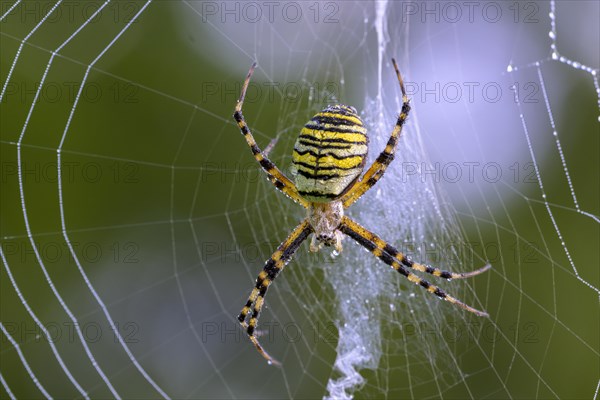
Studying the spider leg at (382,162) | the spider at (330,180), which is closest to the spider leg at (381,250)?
the spider at (330,180)

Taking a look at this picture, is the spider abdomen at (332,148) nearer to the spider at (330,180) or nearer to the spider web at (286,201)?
the spider at (330,180)

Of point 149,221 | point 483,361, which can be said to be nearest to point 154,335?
point 149,221

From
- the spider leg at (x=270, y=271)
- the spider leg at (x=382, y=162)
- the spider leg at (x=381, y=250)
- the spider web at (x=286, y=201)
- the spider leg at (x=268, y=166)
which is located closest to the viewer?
the spider leg at (x=382, y=162)

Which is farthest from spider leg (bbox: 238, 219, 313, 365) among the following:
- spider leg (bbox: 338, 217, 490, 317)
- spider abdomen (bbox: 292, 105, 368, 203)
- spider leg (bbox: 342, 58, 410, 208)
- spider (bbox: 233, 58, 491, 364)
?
spider abdomen (bbox: 292, 105, 368, 203)

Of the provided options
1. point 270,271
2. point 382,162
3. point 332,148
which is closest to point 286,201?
point 270,271

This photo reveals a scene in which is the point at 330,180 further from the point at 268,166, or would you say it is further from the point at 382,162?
the point at 268,166
